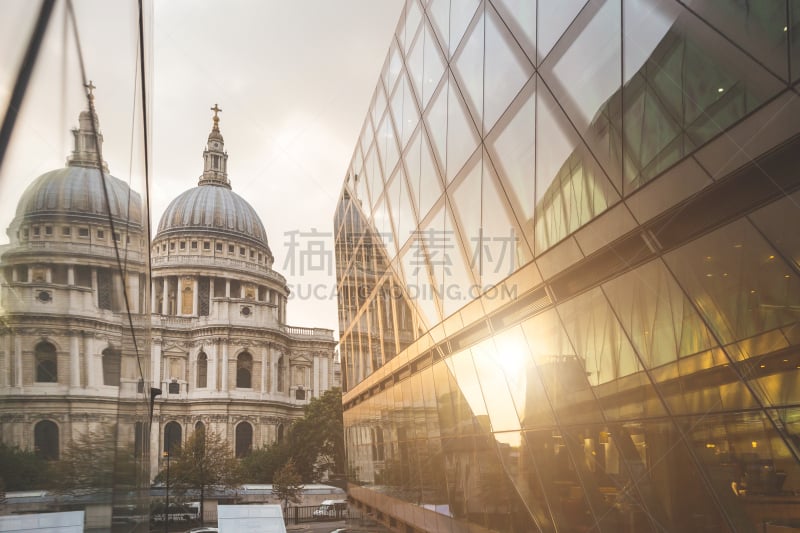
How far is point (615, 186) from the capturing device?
7.73 meters

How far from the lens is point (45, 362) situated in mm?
2285

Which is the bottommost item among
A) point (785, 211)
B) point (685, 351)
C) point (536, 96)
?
point (685, 351)

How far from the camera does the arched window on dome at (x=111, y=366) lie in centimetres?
361

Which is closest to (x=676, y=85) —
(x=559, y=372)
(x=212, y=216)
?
(x=559, y=372)

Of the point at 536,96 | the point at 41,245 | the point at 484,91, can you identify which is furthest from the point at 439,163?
the point at 41,245

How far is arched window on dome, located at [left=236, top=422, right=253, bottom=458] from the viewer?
84.9 metres

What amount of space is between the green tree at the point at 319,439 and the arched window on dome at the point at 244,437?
9.46 m

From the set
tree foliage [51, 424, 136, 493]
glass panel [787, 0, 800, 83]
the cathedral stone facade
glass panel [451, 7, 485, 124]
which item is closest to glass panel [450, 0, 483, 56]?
glass panel [451, 7, 485, 124]

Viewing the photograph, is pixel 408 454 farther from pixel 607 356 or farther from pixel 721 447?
pixel 721 447

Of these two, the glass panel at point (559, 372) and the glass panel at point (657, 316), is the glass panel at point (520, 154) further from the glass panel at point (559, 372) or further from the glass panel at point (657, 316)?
the glass panel at point (657, 316)

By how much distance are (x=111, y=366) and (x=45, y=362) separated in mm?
1666

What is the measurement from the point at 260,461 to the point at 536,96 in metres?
71.6

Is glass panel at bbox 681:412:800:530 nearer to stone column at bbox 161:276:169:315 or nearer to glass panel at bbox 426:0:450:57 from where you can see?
glass panel at bbox 426:0:450:57

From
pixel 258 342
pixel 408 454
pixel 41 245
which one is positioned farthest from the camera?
pixel 258 342
